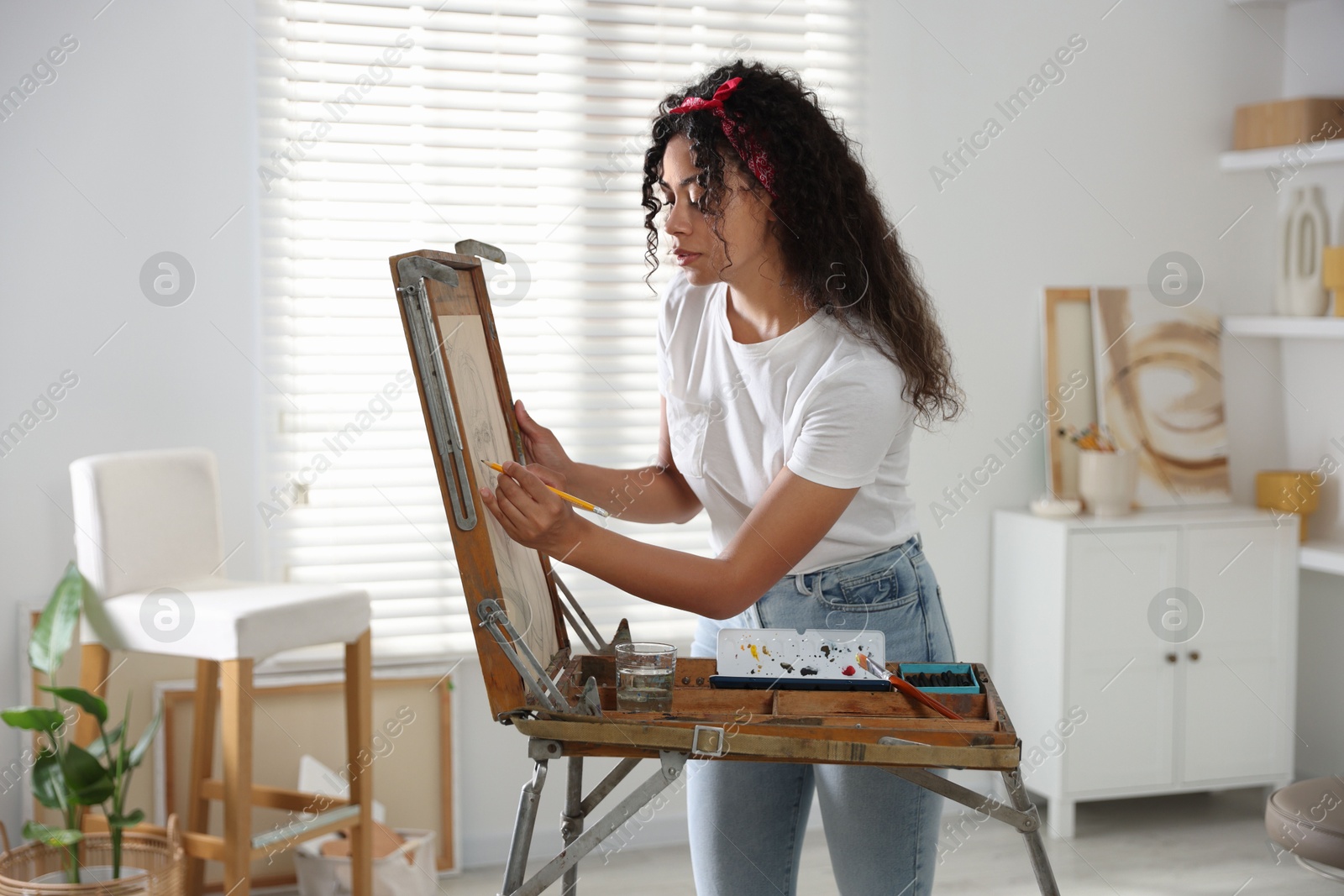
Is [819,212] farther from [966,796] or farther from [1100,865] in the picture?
[1100,865]

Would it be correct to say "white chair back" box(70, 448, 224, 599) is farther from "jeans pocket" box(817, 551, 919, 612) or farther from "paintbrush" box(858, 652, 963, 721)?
"paintbrush" box(858, 652, 963, 721)

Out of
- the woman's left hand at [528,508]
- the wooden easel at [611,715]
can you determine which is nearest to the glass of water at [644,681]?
the wooden easel at [611,715]

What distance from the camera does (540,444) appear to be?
1.68m

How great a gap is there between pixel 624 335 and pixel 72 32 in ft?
4.72

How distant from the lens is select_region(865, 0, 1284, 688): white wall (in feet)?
10.5

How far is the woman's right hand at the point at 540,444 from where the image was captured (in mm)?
1665

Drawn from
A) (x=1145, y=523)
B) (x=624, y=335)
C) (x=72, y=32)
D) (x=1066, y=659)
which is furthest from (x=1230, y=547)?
(x=72, y=32)

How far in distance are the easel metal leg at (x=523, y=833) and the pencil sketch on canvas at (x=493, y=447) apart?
152mm

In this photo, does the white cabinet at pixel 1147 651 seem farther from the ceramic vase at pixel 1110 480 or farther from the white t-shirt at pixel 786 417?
the white t-shirt at pixel 786 417

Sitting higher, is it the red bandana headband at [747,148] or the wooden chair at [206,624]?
the red bandana headband at [747,148]

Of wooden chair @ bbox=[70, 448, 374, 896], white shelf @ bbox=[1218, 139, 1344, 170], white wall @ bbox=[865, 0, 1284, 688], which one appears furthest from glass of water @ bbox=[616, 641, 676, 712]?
white shelf @ bbox=[1218, 139, 1344, 170]

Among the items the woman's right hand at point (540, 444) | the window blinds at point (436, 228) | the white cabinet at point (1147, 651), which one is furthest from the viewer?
the white cabinet at point (1147, 651)

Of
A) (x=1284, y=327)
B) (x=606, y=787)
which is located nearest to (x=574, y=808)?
(x=606, y=787)

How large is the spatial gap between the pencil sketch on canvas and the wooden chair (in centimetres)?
99
